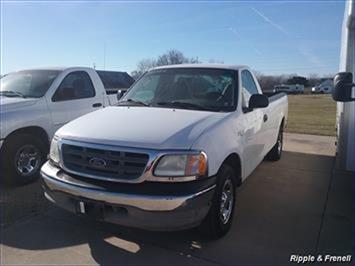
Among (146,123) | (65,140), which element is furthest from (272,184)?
(65,140)

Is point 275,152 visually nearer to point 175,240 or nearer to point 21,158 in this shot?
point 175,240

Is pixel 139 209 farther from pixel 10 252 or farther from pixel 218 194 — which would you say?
pixel 10 252

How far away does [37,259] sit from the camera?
366cm

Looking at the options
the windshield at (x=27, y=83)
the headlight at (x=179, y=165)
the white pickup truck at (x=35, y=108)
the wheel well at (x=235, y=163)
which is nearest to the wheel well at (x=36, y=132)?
the white pickup truck at (x=35, y=108)

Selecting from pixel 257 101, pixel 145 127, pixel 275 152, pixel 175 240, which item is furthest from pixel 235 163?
pixel 275 152

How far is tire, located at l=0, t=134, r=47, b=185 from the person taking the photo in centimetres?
574

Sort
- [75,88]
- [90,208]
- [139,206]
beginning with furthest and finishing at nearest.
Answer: [75,88] → [90,208] → [139,206]

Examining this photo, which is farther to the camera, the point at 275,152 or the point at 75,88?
the point at 275,152

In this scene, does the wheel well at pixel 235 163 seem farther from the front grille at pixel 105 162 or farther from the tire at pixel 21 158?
the tire at pixel 21 158

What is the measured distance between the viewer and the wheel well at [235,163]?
415 cm

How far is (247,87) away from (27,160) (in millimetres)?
3743

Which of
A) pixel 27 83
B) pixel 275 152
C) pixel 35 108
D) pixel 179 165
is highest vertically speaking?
pixel 27 83

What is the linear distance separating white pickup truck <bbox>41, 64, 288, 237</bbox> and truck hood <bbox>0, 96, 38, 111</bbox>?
199 cm

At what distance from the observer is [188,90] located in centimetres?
491
